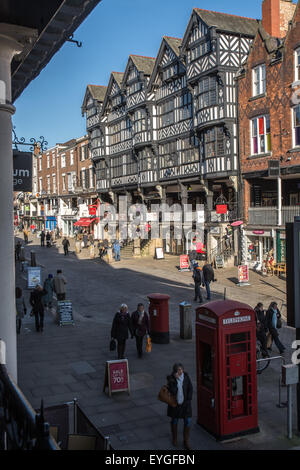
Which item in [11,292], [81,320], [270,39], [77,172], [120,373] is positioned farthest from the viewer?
[77,172]

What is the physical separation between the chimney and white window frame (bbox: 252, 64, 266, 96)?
382cm

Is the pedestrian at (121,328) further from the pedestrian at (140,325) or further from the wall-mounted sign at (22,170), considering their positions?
the wall-mounted sign at (22,170)

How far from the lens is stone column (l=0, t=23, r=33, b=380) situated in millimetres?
6211

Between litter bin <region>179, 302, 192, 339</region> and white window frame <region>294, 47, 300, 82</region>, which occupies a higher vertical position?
white window frame <region>294, 47, 300, 82</region>

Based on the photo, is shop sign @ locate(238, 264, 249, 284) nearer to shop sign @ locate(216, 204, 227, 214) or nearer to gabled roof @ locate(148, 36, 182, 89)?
shop sign @ locate(216, 204, 227, 214)

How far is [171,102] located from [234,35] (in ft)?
26.4

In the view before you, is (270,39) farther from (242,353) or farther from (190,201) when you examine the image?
(242,353)

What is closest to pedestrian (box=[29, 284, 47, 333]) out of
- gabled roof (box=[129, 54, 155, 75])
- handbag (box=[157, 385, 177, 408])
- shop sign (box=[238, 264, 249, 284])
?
handbag (box=[157, 385, 177, 408])

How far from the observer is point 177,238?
36.3 meters

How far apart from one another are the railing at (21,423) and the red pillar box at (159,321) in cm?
920

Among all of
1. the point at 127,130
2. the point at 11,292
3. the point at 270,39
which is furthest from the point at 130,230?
the point at 11,292

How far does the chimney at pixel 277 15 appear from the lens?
29.4m

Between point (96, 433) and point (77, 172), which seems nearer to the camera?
point (96, 433)

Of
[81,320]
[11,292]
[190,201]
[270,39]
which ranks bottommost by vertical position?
[81,320]
